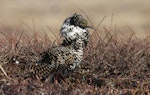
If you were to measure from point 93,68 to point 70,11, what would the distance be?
66.3 feet

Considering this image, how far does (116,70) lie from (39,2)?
24.0 m

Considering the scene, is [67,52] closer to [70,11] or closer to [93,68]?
[93,68]

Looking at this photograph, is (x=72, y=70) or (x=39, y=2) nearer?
(x=72, y=70)

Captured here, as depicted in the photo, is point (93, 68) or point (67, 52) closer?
point (67, 52)

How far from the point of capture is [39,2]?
33.5 m

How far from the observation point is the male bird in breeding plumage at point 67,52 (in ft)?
30.6

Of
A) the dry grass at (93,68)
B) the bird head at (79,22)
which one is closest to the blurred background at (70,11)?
the dry grass at (93,68)

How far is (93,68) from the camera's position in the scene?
379 inches

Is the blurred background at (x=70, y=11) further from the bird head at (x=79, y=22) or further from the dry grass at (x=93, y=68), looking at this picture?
the bird head at (x=79, y=22)

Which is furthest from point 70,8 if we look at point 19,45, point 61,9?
point 19,45

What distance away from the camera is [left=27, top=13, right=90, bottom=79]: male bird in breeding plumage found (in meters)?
9.33

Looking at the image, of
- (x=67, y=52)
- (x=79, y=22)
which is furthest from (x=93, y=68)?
(x=79, y=22)

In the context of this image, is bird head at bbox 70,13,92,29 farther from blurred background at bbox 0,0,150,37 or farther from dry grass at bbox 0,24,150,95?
blurred background at bbox 0,0,150,37

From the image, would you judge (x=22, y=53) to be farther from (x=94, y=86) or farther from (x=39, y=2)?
(x=39, y=2)
